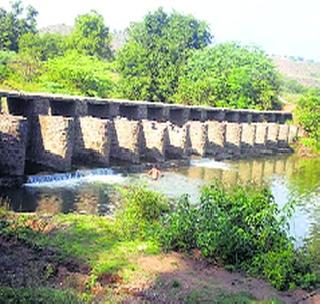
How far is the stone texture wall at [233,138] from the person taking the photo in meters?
33.6

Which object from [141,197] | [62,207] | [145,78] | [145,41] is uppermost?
[145,41]

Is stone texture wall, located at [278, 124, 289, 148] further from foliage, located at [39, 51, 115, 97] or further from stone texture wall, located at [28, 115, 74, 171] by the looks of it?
stone texture wall, located at [28, 115, 74, 171]

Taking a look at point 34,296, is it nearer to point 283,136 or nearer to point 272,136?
point 272,136

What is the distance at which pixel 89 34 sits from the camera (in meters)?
58.3

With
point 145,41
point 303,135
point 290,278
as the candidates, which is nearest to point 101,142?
point 290,278

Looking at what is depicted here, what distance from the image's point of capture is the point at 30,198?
16531mm

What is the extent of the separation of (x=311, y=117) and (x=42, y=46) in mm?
25967

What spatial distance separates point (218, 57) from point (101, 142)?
28854mm

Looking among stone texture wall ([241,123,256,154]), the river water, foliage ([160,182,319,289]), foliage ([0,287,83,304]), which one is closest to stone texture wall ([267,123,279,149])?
stone texture wall ([241,123,256,154])

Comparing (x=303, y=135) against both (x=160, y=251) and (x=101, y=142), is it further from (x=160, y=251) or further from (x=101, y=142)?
(x=160, y=251)

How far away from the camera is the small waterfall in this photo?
1859 centimetres

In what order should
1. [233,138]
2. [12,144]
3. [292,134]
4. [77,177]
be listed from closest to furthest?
1. [12,144]
2. [77,177]
3. [233,138]
4. [292,134]

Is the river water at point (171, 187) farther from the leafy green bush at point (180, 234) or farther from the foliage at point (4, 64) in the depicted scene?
the foliage at point (4, 64)

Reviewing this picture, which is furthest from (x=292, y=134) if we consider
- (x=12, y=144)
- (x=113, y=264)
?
(x=113, y=264)
